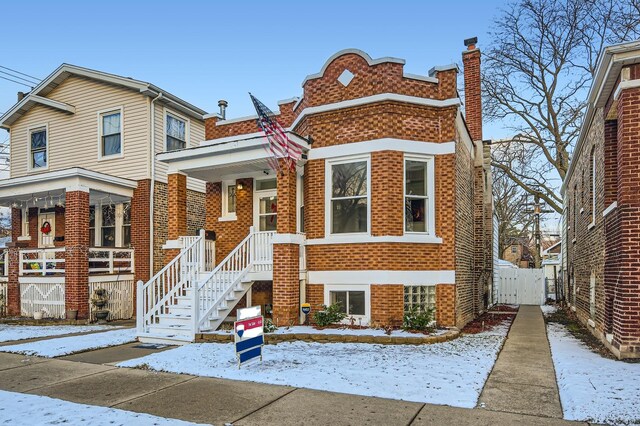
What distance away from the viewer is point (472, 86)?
48.7 feet

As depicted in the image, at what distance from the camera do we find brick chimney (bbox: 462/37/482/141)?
1450 cm

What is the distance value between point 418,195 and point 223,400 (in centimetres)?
663

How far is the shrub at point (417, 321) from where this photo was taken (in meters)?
9.75

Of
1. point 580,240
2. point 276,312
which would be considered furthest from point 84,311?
point 580,240

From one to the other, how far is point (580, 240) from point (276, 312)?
9.38 m

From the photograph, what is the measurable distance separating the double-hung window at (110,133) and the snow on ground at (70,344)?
25.3 ft

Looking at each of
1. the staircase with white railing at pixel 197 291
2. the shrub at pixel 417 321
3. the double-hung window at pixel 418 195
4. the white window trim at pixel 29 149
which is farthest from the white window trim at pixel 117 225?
the shrub at pixel 417 321

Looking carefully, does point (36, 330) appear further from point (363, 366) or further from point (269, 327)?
point (363, 366)

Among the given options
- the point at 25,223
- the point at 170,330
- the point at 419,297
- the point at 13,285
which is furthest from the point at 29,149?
the point at 419,297

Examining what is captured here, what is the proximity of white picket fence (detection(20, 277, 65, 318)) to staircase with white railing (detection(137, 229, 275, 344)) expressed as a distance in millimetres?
4730

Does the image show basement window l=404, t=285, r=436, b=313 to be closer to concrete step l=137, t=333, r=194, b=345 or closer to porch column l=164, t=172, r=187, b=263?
concrete step l=137, t=333, r=194, b=345

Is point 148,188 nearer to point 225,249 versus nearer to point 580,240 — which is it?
point 225,249

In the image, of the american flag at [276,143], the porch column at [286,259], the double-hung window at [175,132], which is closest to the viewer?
the american flag at [276,143]

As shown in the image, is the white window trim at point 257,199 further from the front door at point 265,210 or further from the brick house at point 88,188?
the brick house at point 88,188
